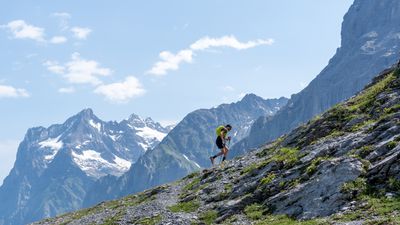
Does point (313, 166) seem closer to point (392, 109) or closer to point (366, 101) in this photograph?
point (392, 109)

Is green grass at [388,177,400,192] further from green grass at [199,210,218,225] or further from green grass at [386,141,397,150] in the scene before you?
green grass at [199,210,218,225]

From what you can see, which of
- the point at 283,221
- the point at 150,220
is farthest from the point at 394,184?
the point at 150,220

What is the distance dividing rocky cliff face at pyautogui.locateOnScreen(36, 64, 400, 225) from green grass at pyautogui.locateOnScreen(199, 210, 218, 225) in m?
0.09

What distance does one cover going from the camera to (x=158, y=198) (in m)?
47.3

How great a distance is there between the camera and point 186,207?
38.4 meters

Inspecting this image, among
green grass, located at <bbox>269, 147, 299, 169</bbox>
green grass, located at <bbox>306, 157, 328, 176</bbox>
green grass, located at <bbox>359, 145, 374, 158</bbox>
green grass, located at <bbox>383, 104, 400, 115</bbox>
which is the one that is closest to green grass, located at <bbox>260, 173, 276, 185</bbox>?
green grass, located at <bbox>269, 147, 299, 169</bbox>

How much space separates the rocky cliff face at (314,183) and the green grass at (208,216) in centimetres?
9

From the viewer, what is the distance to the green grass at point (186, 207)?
37650mm

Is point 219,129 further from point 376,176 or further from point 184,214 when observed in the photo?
point 376,176

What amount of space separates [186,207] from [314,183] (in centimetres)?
1216

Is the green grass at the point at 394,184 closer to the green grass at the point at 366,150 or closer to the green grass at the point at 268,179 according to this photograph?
the green grass at the point at 366,150

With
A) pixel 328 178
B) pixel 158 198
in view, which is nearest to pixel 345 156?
pixel 328 178

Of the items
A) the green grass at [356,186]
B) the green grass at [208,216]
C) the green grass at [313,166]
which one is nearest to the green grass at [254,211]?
the green grass at [208,216]

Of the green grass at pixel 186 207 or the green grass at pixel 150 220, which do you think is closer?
the green grass at pixel 150 220
